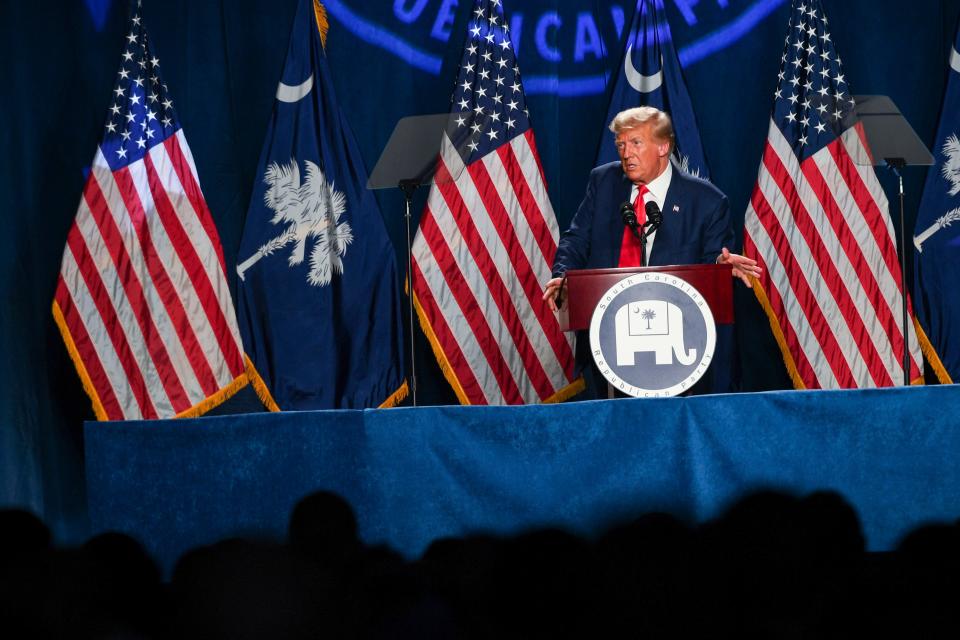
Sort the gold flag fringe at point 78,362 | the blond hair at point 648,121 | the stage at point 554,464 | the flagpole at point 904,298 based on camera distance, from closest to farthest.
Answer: the stage at point 554,464
the blond hair at point 648,121
the flagpole at point 904,298
the gold flag fringe at point 78,362

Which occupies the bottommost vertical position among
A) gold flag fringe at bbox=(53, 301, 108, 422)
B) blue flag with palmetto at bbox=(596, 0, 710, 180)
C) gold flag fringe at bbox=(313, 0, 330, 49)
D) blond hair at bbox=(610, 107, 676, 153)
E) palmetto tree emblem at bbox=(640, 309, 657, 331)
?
gold flag fringe at bbox=(53, 301, 108, 422)

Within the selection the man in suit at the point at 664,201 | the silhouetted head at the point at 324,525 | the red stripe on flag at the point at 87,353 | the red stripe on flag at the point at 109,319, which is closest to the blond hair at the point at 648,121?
→ the man in suit at the point at 664,201

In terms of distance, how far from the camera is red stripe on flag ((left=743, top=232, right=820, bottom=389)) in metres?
5.36

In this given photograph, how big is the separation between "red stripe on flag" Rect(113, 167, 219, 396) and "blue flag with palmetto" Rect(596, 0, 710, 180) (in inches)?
88.4

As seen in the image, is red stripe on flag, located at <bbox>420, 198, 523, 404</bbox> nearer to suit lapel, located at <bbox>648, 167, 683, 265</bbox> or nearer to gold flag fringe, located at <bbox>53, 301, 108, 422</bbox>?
suit lapel, located at <bbox>648, 167, 683, 265</bbox>

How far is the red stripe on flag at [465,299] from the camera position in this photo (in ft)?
18.1

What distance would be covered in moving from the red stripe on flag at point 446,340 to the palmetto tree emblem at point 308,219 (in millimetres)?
446

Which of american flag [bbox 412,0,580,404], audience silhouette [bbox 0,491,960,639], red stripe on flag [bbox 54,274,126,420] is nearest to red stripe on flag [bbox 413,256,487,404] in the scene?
american flag [bbox 412,0,580,404]

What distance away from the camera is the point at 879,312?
5309 mm

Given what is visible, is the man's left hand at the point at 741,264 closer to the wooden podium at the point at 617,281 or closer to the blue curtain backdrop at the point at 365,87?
the wooden podium at the point at 617,281

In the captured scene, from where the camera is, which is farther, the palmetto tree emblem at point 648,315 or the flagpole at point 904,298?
the flagpole at point 904,298

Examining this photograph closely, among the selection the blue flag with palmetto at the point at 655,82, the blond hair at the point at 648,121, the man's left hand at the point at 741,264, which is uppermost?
the blue flag with palmetto at the point at 655,82

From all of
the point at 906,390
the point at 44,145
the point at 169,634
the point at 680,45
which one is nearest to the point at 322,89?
the point at 44,145

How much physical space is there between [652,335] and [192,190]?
2.98 meters
